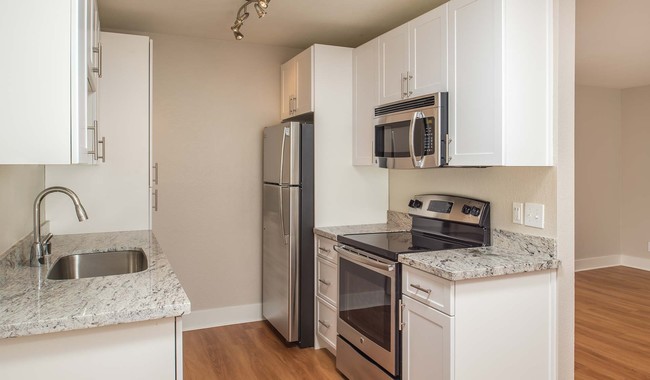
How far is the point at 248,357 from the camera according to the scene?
125 inches

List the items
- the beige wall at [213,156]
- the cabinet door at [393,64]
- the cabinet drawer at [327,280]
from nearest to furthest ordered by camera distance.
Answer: the cabinet door at [393,64] → the cabinet drawer at [327,280] → the beige wall at [213,156]

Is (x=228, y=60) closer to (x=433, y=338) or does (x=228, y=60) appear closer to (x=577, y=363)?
(x=433, y=338)

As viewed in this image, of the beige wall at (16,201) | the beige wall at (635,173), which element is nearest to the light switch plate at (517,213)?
the beige wall at (16,201)

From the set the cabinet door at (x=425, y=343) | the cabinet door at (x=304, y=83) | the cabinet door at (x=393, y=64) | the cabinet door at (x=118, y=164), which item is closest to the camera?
the cabinet door at (x=425, y=343)

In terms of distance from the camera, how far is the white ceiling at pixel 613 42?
3070 millimetres

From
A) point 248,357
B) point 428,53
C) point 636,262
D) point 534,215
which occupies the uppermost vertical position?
point 428,53

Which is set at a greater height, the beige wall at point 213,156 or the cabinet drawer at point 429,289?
the beige wall at point 213,156

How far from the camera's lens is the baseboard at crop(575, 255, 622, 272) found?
5.87m

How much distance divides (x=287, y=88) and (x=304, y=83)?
36 centimetres

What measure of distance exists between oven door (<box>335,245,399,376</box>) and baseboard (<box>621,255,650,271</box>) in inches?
198

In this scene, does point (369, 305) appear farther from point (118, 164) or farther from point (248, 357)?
point (118, 164)

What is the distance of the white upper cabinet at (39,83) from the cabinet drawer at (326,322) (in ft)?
7.00

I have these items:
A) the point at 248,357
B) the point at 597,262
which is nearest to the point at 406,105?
the point at 248,357

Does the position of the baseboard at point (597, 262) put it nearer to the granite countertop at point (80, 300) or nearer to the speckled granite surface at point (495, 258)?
the speckled granite surface at point (495, 258)
